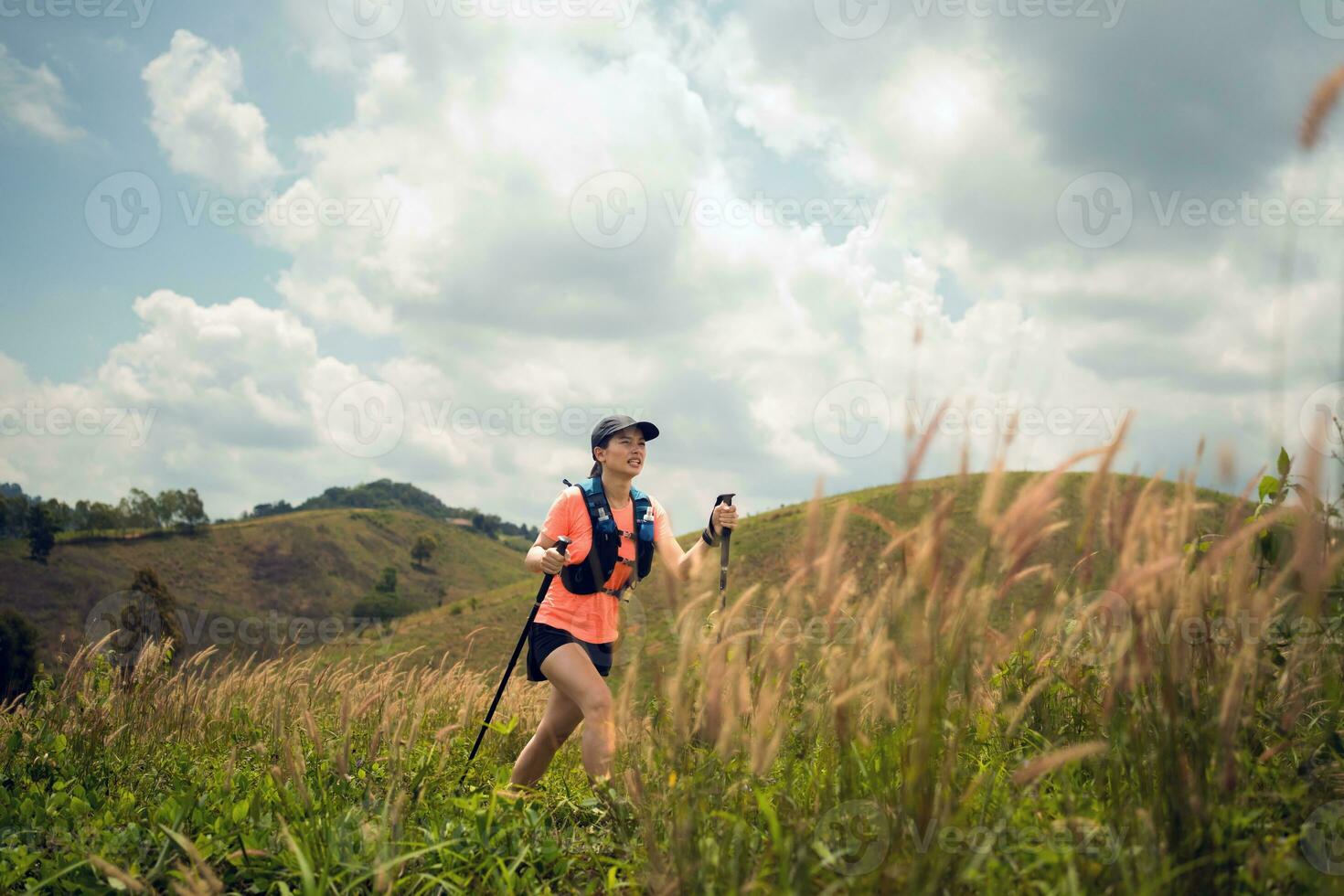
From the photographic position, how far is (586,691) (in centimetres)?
427

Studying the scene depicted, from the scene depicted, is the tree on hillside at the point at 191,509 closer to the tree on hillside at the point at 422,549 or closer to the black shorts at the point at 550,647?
the tree on hillside at the point at 422,549

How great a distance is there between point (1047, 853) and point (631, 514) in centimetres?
324

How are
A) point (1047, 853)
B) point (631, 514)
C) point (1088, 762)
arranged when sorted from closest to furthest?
point (1047, 853), point (1088, 762), point (631, 514)

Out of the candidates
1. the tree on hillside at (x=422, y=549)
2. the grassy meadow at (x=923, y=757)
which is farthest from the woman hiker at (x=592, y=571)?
the tree on hillside at (x=422, y=549)

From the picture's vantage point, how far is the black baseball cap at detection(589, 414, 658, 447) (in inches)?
196

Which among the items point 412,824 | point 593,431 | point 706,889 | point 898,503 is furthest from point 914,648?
point 593,431

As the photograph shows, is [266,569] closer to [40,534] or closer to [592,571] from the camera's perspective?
[40,534]

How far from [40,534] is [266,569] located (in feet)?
100

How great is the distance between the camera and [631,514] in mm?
5012

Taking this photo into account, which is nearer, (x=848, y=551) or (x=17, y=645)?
(x=848, y=551)

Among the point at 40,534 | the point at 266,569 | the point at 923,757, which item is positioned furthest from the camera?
the point at 266,569

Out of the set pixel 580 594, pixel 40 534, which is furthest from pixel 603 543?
pixel 40 534

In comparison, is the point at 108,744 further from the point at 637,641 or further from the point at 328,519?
the point at 328,519

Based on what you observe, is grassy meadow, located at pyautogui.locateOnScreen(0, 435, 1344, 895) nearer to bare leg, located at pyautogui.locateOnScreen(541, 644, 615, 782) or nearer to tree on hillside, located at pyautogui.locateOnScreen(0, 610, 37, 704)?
bare leg, located at pyautogui.locateOnScreen(541, 644, 615, 782)
